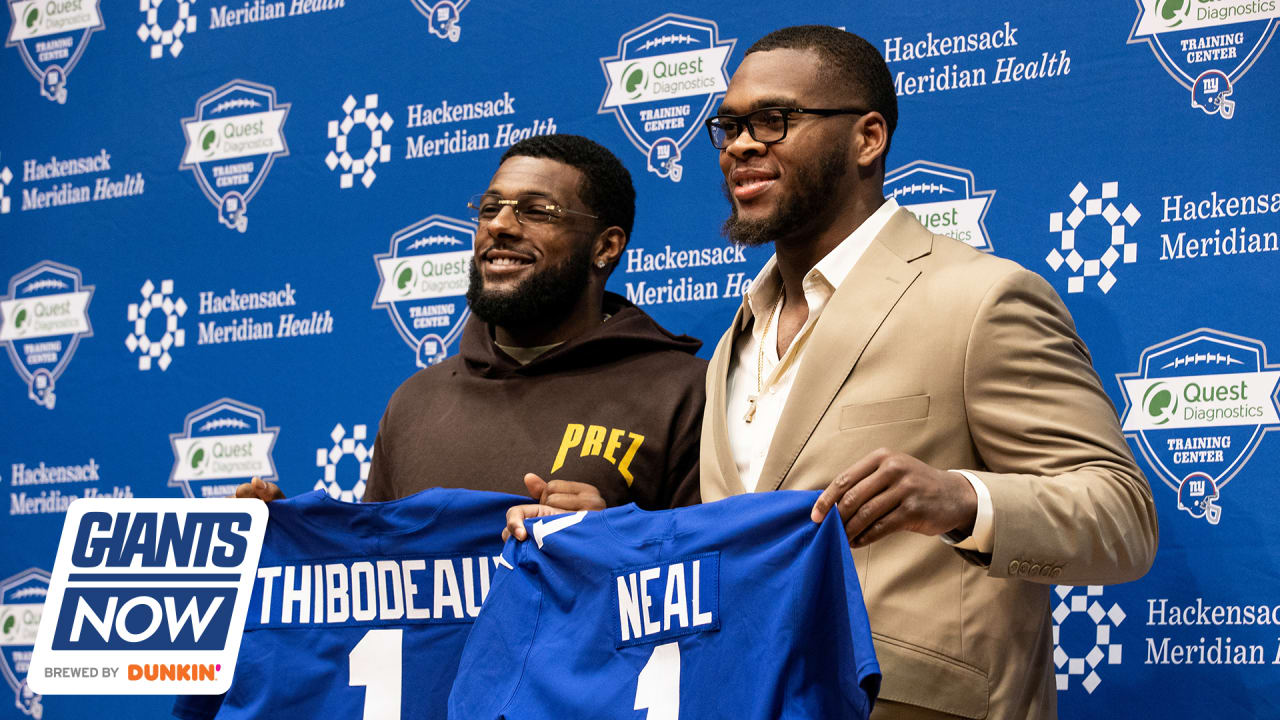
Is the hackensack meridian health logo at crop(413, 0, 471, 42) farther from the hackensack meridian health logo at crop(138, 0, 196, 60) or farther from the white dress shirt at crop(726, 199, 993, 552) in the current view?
the white dress shirt at crop(726, 199, 993, 552)

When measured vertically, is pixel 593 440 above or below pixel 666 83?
below

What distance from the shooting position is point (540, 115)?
9.83 ft

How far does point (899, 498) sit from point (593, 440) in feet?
2.89

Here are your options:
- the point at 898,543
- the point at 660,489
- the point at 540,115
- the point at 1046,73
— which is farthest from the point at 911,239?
the point at 540,115

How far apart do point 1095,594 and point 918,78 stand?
1072mm

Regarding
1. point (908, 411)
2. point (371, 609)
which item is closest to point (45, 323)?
point (371, 609)

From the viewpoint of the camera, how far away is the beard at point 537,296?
7.87 feet

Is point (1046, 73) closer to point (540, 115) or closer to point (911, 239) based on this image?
point (911, 239)

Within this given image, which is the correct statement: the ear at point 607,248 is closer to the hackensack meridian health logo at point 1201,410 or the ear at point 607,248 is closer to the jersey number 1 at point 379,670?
the jersey number 1 at point 379,670

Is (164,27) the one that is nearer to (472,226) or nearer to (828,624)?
(472,226)

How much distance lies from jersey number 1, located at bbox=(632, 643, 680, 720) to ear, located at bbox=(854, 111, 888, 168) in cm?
82

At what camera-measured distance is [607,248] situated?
2.53 meters

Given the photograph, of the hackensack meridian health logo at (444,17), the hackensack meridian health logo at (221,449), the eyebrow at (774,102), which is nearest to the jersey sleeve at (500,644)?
the eyebrow at (774,102)

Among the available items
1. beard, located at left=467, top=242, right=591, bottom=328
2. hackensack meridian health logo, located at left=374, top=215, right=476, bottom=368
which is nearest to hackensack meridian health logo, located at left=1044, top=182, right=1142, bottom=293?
beard, located at left=467, top=242, right=591, bottom=328
